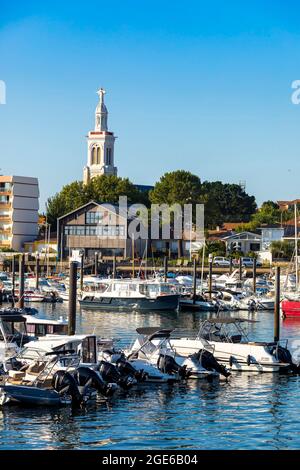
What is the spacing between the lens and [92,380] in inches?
1303

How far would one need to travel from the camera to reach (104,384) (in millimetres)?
33500

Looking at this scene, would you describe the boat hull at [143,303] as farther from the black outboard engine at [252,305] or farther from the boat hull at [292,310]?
the boat hull at [292,310]

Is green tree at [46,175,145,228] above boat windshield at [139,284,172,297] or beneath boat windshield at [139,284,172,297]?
above

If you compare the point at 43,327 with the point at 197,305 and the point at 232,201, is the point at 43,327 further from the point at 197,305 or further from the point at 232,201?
the point at 232,201

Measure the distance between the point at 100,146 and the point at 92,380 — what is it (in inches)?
5040

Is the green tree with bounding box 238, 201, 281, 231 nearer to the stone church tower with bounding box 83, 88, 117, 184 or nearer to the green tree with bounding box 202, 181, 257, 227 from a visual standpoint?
A: the green tree with bounding box 202, 181, 257, 227

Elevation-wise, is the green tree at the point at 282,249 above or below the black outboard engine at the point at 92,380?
above

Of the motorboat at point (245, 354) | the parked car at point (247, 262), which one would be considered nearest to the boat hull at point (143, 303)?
the motorboat at point (245, 354)

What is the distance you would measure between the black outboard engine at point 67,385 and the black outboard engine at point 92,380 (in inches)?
29.8

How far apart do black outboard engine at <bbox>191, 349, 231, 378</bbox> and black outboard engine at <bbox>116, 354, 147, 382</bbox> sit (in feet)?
8.87

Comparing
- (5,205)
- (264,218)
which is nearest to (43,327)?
(5,205)

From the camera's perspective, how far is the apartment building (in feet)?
407

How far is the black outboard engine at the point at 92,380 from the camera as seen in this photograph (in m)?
32.9

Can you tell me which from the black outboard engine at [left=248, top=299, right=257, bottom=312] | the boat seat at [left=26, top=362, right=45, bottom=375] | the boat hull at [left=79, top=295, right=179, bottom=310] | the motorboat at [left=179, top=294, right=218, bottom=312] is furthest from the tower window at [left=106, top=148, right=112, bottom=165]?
the boat seat at [left=26, top=362, right=45, bottom=375]
